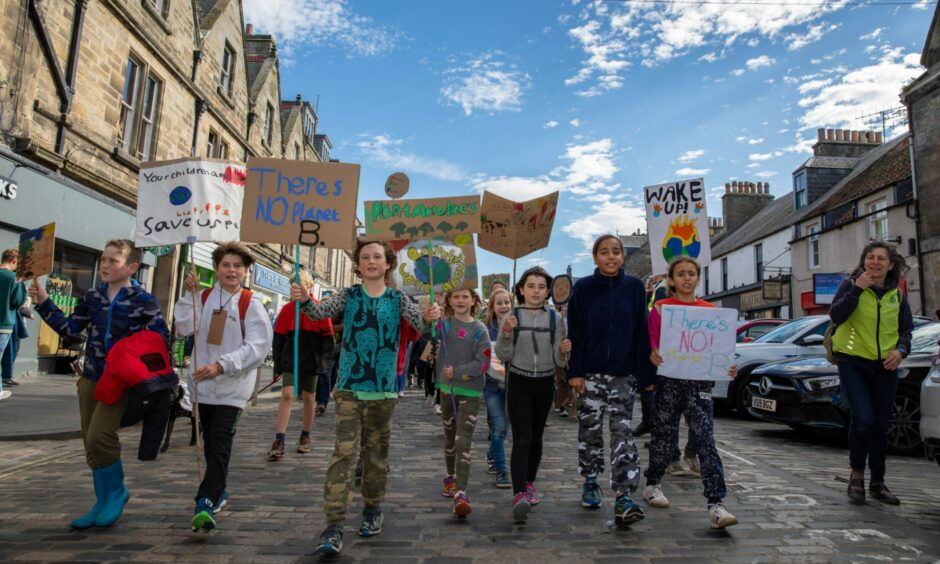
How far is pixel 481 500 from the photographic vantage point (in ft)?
14.7

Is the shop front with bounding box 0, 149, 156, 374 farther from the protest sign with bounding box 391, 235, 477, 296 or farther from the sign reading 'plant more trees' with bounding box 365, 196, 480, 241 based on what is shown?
the protest sign with bounding box 391, 235, 477, 296

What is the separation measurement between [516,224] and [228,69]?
58.3ft

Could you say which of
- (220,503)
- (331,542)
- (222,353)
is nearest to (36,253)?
(222,353)

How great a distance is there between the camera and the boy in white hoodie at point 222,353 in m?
3.61

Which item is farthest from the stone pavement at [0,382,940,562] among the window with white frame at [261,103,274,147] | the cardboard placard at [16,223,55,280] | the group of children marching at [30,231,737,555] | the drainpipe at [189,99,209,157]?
the window with white frame at [261,103,274,147]

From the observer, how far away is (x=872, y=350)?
457cm

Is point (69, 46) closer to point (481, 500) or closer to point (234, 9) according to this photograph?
point (234, 9)

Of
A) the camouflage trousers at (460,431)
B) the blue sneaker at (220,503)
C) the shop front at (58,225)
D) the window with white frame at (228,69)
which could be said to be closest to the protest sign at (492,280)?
the camouflage trousers at (460,431)

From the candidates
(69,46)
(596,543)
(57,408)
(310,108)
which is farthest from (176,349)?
(310,108)

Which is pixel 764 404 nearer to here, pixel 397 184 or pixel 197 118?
pixel 397 184

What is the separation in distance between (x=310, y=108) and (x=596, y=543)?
1264 inches

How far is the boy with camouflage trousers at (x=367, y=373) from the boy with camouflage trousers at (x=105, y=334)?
1080 millimetres

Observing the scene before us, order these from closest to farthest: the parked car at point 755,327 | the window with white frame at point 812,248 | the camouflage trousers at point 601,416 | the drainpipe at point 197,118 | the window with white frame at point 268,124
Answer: the camouflage trousers at point 601,416 → the parked car at point 755,327 → the drainpipe at point 197,118 → the window with white frame at point 268,124 → the window with white frame at point 812,248

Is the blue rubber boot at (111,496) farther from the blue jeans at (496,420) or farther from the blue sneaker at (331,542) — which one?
the blue jeans at (496,420)
